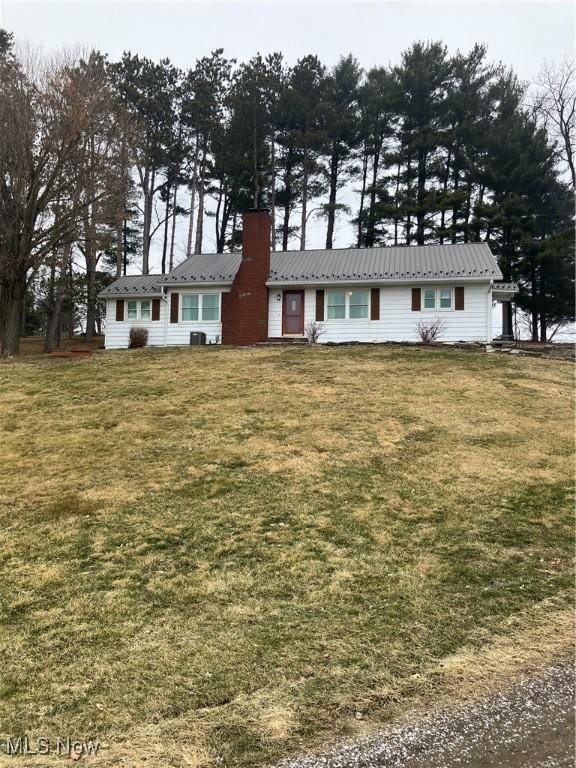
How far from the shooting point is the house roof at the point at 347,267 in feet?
57.6

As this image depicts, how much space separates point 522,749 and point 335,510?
2947 millimetres

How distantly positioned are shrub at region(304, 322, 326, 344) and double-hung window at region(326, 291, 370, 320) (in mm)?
475

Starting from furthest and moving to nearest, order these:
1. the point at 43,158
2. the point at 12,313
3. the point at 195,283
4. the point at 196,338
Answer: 1. the point at 195,283
2. the point at 196,338
3. the point at 12,313
4. the point at 43,158

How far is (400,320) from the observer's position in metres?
17.9

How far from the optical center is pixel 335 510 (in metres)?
5.19

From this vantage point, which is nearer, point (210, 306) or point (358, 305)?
point (358, 305)

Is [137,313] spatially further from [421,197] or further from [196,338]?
[421,197]

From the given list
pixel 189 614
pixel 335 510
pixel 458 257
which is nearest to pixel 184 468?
pixel 335 510

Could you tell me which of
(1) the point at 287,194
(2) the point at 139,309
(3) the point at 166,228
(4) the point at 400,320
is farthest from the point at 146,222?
(4) the point at 400,320

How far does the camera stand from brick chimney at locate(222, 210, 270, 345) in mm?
18422

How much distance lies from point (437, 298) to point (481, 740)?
16.6m

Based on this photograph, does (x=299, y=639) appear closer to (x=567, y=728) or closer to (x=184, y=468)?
(x=567, y=728)

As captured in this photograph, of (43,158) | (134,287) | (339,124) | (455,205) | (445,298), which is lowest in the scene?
(445,298)

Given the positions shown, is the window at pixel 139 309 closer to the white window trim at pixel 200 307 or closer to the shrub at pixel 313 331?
the white window trim at pixel 200 307
